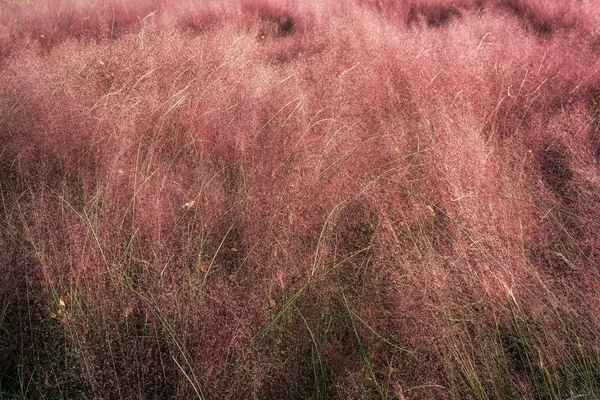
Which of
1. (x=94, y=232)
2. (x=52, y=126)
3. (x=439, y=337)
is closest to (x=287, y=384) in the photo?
(x=439, y=337)

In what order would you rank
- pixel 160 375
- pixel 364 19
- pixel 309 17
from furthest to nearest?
1. pixel 309 17
2. pixel 364 19
3. pixel 160 375

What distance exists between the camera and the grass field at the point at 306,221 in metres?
1.37

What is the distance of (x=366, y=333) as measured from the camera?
1.49m

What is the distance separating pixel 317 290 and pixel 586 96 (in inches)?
93.7

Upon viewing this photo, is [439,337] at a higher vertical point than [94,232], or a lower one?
lower

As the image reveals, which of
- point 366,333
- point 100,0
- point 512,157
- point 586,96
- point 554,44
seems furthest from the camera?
point 100,0

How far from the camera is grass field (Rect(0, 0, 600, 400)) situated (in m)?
1.37

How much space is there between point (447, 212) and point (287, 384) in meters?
1.04

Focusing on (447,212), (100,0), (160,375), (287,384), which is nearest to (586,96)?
(447,212)

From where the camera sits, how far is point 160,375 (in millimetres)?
1316

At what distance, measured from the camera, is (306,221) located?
74.7 inches

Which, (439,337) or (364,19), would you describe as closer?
(439,337)

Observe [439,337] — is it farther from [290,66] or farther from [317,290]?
[290,66]

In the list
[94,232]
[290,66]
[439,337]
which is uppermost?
[290,66]
